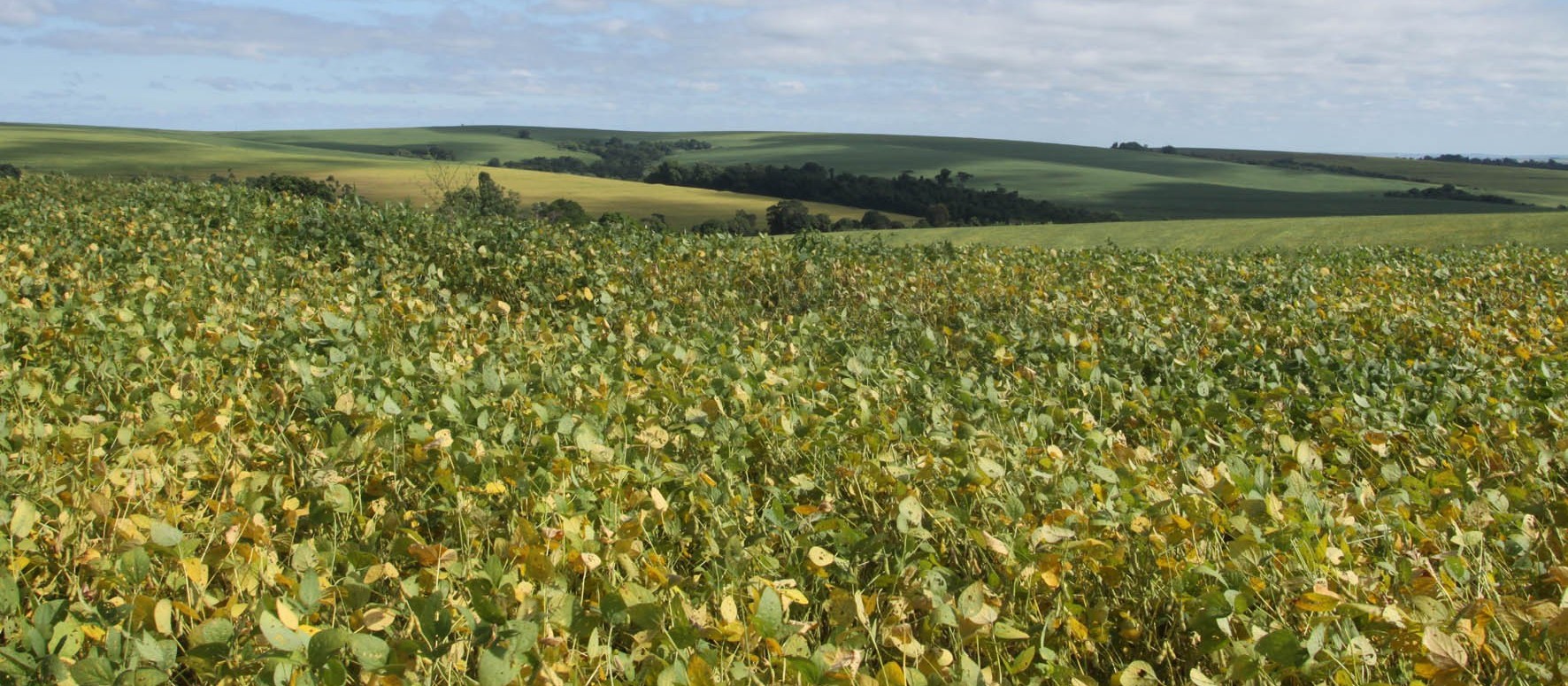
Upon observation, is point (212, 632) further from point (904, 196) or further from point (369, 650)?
point (904, 196)

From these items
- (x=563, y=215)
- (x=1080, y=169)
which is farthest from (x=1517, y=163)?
(x=563, y=215)

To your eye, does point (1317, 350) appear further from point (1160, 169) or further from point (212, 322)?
point (1160, 169)

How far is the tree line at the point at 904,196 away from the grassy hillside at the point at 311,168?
1895 millimetres

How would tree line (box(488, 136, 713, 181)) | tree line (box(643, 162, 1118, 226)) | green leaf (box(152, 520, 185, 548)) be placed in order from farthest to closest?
tree line (box(488, 136, 713, 181)) < tree line (box(643, 162, 1118, 226)) < green leaf (box(152, 520, 185, 548))

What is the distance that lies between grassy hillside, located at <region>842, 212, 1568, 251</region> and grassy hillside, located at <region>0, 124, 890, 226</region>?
1284cm

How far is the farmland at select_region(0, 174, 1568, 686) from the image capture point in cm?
220

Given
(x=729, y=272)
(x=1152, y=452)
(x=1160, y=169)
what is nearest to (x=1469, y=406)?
(x=1152, y=452)

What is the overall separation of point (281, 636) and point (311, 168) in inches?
2751

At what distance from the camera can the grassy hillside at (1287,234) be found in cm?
2370

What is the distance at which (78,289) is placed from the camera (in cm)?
651

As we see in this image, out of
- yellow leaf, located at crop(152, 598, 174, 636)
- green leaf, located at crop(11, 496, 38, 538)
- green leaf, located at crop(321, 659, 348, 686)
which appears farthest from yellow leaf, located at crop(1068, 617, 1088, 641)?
green leaf, located at crop(11, 496, 38, 538)

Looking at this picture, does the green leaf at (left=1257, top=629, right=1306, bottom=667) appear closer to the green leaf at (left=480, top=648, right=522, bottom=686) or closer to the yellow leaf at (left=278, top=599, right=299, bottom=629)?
the green leaf at (left=480, top=648, right=522, bottom=686)

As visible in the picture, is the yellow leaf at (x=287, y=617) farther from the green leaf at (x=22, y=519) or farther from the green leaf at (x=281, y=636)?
the green leaf at (x=22, y=519)

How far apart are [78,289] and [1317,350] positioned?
6.71 meters
